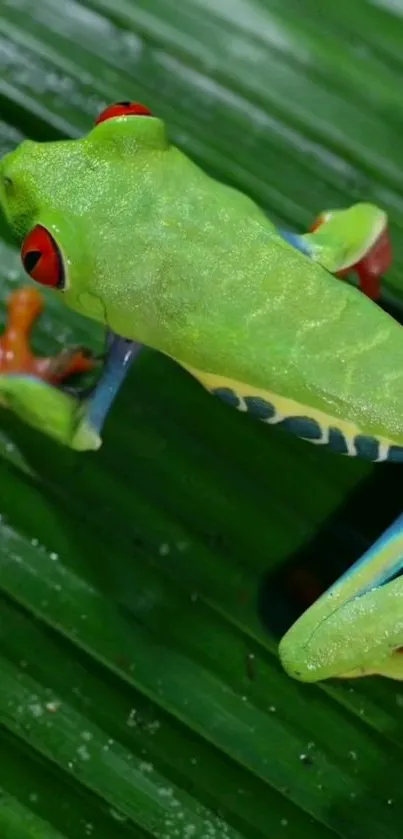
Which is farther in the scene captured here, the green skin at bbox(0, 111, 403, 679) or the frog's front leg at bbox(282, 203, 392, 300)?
the frog's front leg at bbox(282, 203, 392, 300)

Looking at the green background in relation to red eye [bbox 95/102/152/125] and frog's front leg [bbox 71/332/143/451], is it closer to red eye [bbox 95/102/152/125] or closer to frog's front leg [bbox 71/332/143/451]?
frog's front leg [bbox 71/332/143/451]

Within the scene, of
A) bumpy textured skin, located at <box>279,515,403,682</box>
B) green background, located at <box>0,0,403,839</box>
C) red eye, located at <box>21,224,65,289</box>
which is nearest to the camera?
red eye, located at <box>21,224,65,289</box>

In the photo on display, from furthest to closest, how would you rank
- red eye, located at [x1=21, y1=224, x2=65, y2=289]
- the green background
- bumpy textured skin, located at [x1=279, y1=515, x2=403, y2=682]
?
the green background, bumpy textured skin, located at [x1=279, y1=515, x2=403, y2=682], red eye, located at [x1=21, y1=224, x2=65, y2=289]

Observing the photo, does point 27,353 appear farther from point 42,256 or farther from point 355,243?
point 355,243

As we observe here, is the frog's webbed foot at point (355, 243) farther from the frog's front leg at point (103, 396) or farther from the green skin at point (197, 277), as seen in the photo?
the frog's front leg at point (103, 396)

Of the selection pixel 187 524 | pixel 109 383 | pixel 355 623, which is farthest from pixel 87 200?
pixel 355 623

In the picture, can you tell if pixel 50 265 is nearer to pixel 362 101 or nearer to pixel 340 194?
pixel 340 194

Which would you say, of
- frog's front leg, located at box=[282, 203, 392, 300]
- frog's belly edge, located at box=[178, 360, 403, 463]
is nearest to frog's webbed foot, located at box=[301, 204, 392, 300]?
frog's front leg, located at box=[282, 203, 392, 300]

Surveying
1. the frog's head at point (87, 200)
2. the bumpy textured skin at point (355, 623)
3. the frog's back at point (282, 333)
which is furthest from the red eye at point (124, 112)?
the bumpy textured skin at point (355, 623)
